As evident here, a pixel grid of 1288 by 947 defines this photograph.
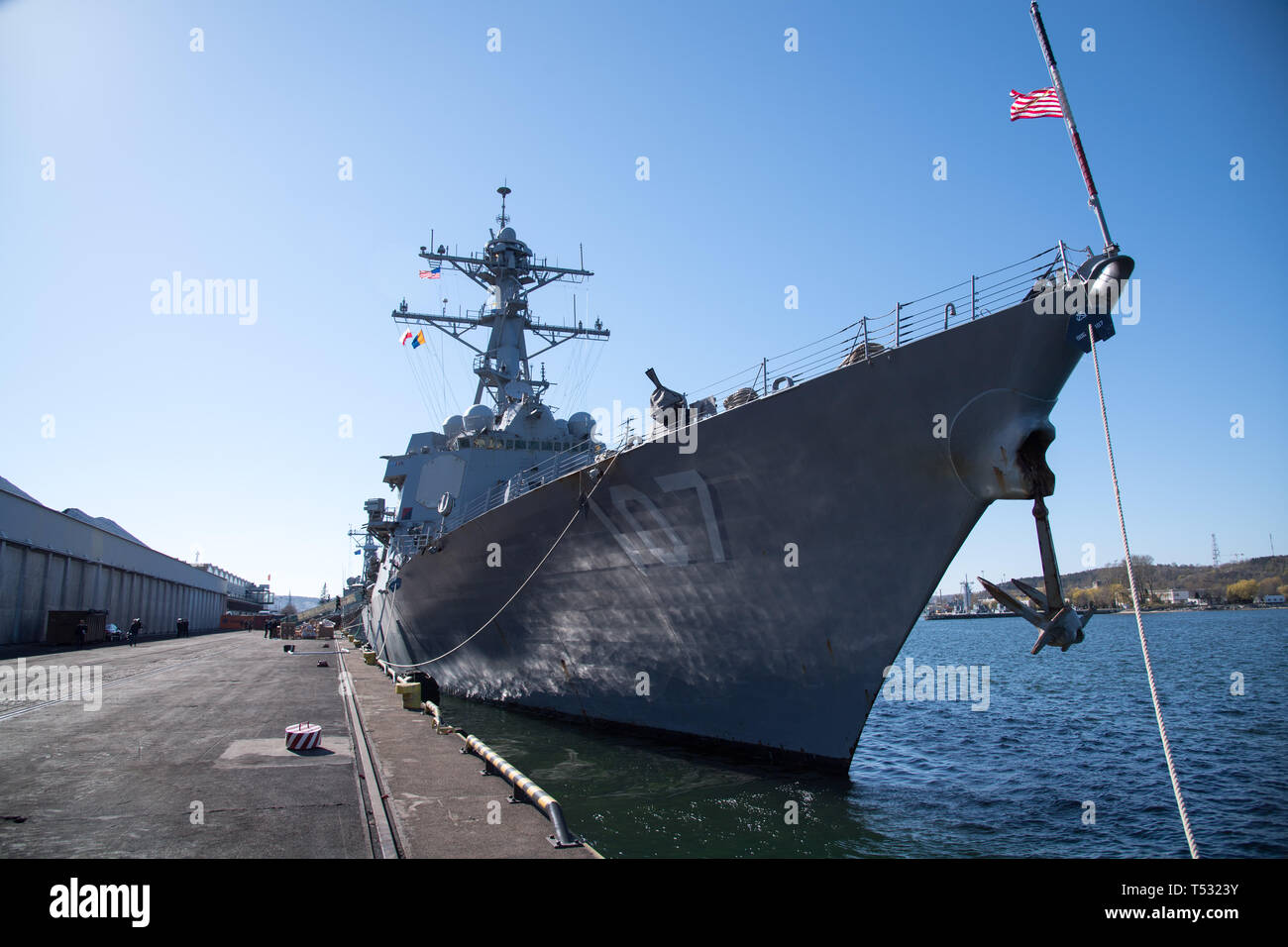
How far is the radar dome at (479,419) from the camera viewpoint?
58.6ft

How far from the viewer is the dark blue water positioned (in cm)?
712

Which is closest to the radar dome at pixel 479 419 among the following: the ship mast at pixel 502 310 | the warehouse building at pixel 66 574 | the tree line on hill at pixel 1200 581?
the ship mast at pixel 502 310

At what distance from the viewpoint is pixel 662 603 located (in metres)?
9.63

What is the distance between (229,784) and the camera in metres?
6.17

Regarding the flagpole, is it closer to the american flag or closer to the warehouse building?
the american flag

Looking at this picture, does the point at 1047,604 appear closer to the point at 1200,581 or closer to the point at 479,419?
the point at 479,419

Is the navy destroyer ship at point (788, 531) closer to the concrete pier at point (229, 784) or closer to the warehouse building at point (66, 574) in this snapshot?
the concrete pier at point (229, 784)

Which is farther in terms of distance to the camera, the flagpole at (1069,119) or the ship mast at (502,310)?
the ship mast at (502,310)

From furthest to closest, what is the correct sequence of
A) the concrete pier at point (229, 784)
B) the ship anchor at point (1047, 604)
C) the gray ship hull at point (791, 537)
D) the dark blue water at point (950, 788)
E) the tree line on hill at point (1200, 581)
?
1. the tree line on hill at point (1200, 581)
2. the gray ship hull at point (791, 537)
3. the dark blue water at point (950, 788)
4. the ship anchor at point (1047, 604)
5. the concrete pier at point (229, 784)

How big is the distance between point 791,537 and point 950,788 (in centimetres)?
432

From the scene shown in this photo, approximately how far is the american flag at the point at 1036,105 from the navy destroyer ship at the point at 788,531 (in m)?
0.64
